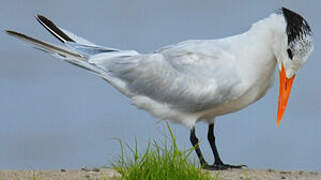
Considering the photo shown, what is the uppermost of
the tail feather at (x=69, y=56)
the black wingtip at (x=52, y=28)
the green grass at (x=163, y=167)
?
the black wingtip at (x=52, y=28)

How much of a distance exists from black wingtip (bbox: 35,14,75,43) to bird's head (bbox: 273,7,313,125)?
246 cm

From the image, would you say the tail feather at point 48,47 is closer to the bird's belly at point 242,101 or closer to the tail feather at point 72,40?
the tail feather at point 72,40

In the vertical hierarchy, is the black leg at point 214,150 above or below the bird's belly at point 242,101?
below

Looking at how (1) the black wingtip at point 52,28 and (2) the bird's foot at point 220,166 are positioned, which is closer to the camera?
(2) the bird's foot at point 220,166

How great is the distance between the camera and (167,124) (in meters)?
7.73

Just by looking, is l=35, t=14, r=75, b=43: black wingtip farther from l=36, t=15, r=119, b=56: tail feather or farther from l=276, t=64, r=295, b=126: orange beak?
l=276, t=64, r=295, b=126: orange beak

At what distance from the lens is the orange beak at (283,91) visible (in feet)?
25.8

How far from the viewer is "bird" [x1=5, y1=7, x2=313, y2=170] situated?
25.8 ft

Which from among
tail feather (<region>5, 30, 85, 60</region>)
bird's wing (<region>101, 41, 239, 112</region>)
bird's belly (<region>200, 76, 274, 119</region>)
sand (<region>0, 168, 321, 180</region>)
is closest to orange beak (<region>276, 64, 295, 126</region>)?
bird's belly (<region>200, 76, 274, 119</region>)

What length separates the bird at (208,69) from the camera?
7.88 meters

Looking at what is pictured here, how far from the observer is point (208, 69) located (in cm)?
804

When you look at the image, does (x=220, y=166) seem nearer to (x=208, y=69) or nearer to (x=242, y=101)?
(x=242, y=101)

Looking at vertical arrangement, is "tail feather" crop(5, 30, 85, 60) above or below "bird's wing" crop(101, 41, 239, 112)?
above

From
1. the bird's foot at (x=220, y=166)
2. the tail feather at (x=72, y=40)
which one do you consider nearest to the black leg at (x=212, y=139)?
the bird's foot at (x=220, y=166)
